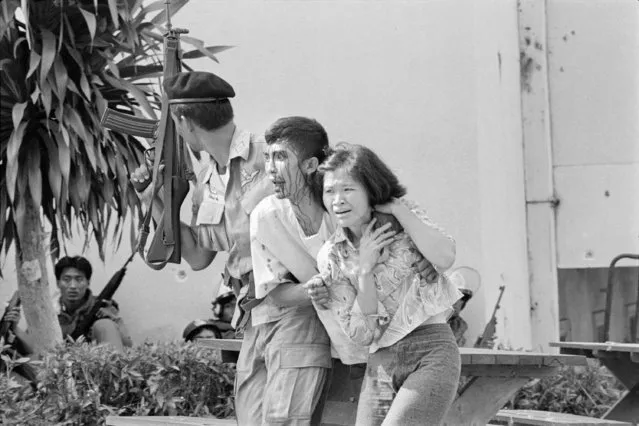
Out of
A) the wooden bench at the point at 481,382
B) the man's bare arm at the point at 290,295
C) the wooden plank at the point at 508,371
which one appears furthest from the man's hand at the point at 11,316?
the man's bare arm at the point at 290,295

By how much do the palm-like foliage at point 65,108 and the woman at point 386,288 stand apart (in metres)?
3.25

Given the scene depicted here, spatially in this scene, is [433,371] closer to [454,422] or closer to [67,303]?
[454,422]

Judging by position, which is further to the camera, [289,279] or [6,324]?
[6,324]

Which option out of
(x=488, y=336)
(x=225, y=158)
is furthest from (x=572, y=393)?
(x=225, y=158)

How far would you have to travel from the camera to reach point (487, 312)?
8.55 meters

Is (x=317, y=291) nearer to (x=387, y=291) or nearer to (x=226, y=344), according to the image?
(x=387, y=291)

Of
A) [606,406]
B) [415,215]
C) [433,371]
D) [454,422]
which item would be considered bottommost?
[606,406]

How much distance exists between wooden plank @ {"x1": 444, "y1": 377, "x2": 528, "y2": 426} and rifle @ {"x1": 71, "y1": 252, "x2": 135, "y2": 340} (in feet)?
12.7

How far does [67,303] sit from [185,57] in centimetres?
203

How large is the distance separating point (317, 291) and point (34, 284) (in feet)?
12.3

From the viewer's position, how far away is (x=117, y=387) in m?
6.30

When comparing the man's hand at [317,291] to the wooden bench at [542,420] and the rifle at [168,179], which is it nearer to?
the rifle at [168,179]

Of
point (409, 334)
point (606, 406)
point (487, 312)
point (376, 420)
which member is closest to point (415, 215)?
point (409, 334)

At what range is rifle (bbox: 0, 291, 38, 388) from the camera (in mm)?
7004
